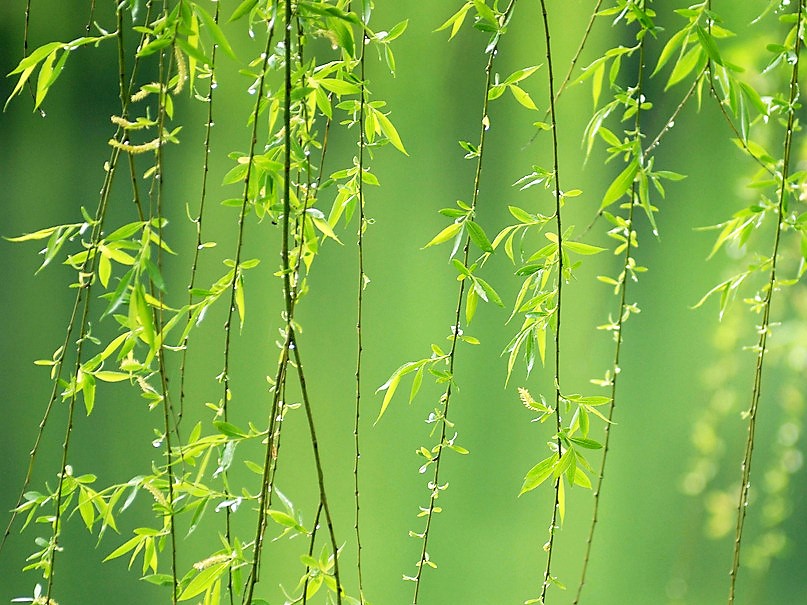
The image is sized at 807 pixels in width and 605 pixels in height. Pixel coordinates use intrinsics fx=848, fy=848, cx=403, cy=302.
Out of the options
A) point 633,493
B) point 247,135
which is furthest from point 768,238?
point 247,135

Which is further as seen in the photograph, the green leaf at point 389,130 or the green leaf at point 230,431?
the green leaf at point 389,130

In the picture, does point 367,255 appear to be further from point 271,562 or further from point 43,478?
point 43,478

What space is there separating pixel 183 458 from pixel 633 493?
134 centimetres

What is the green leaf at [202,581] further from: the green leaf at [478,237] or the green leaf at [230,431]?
the green leaf at [478,237]

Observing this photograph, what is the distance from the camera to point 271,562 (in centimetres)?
181

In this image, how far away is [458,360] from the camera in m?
1.83

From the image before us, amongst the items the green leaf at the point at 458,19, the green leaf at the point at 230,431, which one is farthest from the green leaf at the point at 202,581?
the green leaf at the point at 458,19

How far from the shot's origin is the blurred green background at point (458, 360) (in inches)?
70.0

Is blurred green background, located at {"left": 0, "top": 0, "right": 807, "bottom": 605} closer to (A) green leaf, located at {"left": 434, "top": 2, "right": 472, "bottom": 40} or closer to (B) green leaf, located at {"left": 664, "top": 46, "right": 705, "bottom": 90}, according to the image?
(A) green leaf, located at {"left": 434, "top": 2, "right": 472, "bottom": 40}

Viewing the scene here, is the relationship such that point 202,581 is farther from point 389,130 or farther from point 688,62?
point 688,62

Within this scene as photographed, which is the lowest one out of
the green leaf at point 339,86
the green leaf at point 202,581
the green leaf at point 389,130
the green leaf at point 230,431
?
the green leaf at point 202,581

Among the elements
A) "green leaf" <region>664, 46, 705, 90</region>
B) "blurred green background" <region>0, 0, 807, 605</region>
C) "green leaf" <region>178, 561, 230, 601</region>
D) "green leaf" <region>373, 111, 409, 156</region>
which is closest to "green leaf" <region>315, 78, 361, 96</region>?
"green leaf" <region>373, 111, 409, 156</region>

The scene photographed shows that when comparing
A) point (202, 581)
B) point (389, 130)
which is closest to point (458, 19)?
point (389, 130)

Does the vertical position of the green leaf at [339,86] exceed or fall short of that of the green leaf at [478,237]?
it exceeds it
